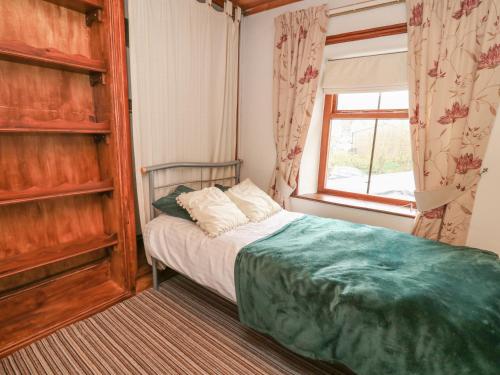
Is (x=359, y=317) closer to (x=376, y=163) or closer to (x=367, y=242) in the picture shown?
(x=367, y=242)

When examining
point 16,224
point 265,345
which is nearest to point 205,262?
point 265,345

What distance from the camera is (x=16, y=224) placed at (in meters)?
1.73

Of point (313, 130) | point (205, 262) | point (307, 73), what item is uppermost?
point (307, 73)

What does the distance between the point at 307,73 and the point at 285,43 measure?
1.35ft

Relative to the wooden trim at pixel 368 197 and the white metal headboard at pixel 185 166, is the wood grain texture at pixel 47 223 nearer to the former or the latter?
the white metal headboard at pixel 185 166

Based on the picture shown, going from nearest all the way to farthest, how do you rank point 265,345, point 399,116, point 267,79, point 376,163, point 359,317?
point 359,317, point 265,345, point 399,116, point 376,163, point 267,79

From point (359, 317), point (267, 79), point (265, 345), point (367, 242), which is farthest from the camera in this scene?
point (267, 79)

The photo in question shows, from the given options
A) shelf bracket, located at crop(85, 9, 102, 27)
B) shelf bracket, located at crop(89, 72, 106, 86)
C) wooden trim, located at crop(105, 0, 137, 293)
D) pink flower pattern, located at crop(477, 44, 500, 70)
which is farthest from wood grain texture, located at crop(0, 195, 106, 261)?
pink flower pattern, located at crop(477, 44, 500, 70)

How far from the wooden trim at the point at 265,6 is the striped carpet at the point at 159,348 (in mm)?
2800

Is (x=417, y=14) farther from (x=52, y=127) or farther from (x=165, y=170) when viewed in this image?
(x=52, y=127)

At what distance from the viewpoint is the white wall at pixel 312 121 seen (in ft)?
5.59

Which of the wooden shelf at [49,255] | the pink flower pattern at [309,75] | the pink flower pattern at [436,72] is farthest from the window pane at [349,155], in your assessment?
the wooden shelf at [49,255]

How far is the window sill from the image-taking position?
2.26 m

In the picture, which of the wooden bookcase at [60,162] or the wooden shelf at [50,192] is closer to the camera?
the wooden shelf at [50,192]
